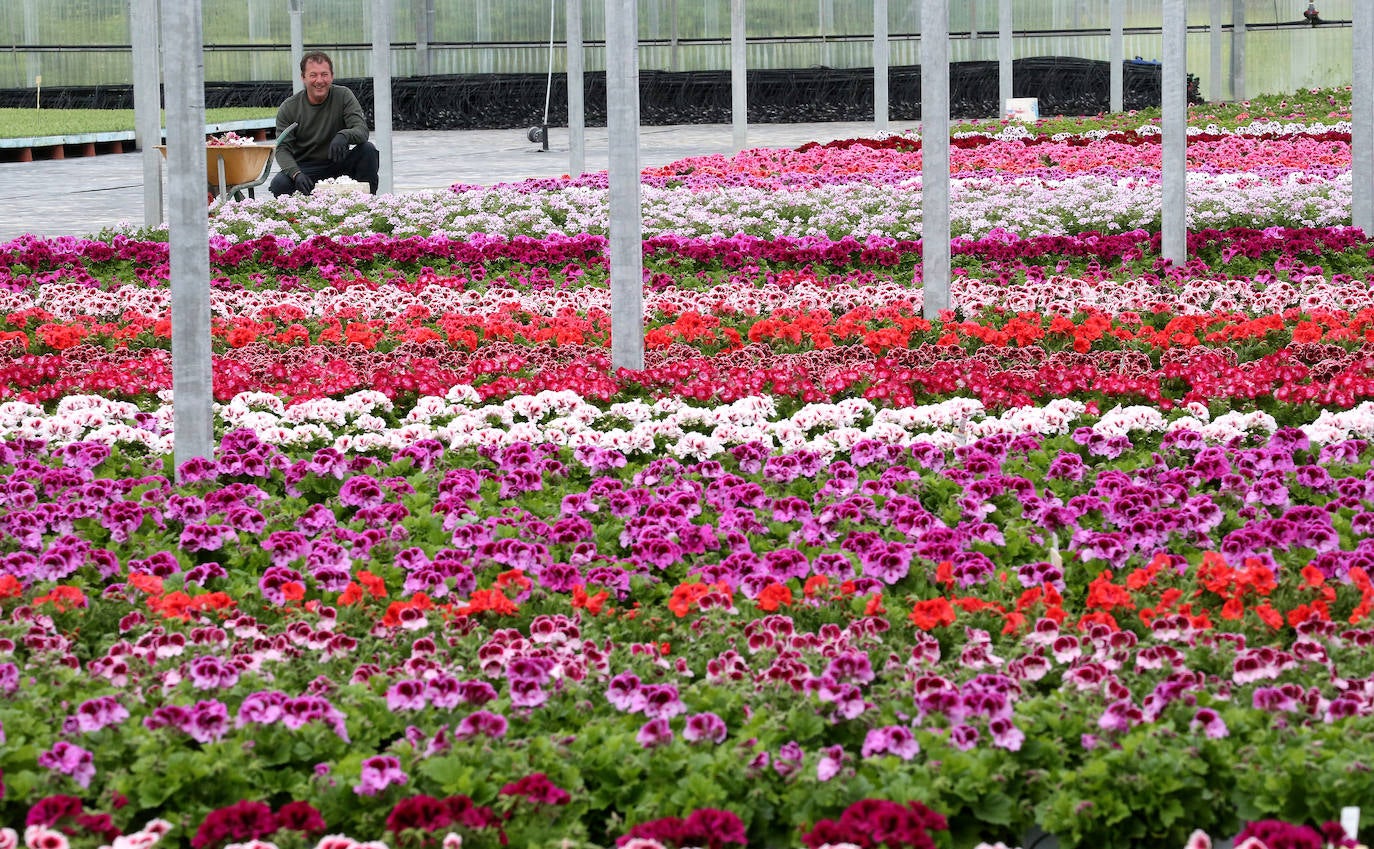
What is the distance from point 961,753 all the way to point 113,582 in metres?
2.25

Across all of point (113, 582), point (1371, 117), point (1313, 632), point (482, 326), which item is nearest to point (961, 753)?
point (1313, 632)

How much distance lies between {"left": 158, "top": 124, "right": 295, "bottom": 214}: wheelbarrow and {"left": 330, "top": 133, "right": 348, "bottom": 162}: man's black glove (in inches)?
15.8

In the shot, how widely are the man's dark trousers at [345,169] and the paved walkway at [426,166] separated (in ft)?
3.89

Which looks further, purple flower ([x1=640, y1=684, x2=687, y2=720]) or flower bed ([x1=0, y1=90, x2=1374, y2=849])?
purple flower ([x1=640, y1=684, x2=687, y2=720])

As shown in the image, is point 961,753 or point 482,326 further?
point 482,326

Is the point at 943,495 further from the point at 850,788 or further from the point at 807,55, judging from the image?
the point at 807,55

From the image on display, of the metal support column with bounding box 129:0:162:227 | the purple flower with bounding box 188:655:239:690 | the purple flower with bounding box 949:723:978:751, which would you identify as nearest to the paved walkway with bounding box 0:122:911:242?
the metal support column with bounding box 129:0:162:227

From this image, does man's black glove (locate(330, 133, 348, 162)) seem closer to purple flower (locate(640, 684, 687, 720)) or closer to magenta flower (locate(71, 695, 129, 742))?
magenta flower (locate(71, 695, 129, 742))

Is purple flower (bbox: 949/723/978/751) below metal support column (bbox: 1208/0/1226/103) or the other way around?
below

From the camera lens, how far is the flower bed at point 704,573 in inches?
119

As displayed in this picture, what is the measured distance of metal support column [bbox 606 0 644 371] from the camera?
6301 mm

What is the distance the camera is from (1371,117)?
402 inches

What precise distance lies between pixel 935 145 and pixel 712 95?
25915mm

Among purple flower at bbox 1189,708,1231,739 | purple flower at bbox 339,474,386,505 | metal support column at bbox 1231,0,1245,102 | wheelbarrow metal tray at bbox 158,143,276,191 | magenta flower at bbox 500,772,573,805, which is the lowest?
magenta flower at bbox 500,772,573,805
